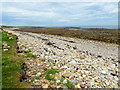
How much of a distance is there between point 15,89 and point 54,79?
207 centimetres

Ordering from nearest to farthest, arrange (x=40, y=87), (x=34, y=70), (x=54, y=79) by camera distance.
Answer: (x=40, y=87), (x=54, y=79), (x=34, y=70)

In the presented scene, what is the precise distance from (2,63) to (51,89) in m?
4.47

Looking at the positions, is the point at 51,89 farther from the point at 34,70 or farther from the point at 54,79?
the point at 34,70

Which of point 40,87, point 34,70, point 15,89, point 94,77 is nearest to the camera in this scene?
point 15,89

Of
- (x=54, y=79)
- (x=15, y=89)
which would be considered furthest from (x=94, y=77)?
(x=15, y=89)

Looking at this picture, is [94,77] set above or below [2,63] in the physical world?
below

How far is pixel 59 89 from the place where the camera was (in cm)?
558

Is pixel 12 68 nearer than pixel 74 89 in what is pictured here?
No

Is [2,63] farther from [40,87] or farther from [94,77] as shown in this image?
[94,77]

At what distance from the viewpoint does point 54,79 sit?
641 centimetres

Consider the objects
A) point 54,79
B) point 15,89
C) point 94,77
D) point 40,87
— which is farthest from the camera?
point 94,77

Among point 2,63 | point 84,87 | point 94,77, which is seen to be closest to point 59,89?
point 84,87

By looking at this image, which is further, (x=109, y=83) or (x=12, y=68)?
(x=12, y=68)

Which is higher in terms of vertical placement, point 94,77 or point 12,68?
point 12,68
